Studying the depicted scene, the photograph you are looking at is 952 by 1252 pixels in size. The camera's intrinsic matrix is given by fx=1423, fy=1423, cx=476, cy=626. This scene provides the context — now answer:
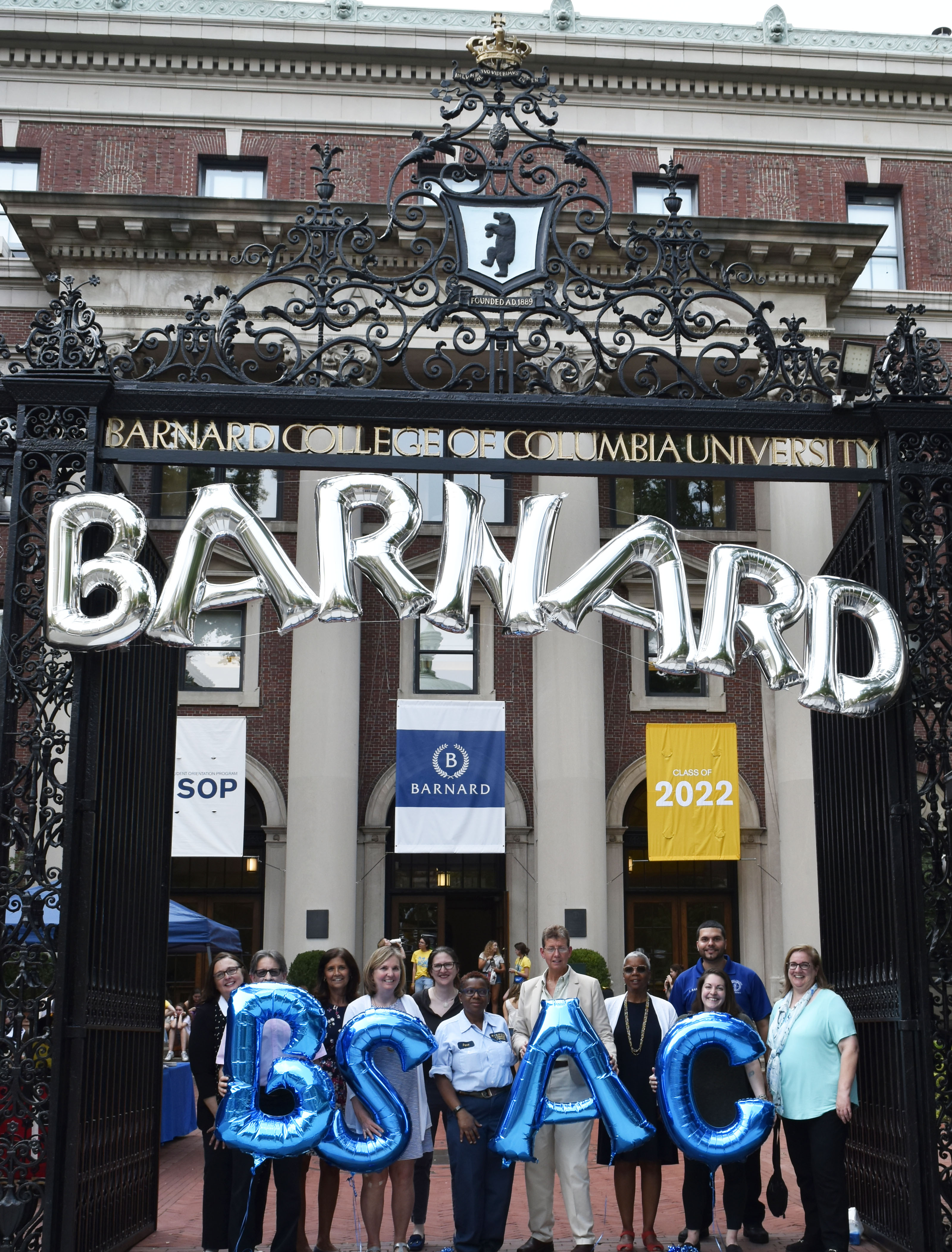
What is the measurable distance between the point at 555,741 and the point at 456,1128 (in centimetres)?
1766

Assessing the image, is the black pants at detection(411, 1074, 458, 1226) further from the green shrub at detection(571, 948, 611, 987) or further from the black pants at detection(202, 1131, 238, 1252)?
the green shrub at detection(571, 948, 611, 987)

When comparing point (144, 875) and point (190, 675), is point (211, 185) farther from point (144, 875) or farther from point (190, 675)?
point (144, 875)

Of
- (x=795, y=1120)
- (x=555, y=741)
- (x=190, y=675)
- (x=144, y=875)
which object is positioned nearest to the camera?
(x=795, y=1120)

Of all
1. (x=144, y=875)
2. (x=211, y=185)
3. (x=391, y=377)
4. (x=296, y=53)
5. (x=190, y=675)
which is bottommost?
(x=144, y=875)

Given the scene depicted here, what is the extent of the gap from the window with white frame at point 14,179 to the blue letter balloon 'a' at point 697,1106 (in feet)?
82.2

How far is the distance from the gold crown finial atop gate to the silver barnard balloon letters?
3366 millimetres

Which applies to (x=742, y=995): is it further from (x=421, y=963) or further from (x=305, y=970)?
(x=305, y=970)

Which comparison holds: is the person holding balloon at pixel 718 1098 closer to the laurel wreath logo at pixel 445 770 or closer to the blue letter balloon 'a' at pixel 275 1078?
the blue letter balloon 'a' at pixel 275 1078

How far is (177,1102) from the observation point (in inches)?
647

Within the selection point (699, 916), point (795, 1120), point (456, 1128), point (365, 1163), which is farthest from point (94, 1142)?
point (699, 916)

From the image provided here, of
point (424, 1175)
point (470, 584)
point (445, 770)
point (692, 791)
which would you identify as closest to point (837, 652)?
point (470, 584)

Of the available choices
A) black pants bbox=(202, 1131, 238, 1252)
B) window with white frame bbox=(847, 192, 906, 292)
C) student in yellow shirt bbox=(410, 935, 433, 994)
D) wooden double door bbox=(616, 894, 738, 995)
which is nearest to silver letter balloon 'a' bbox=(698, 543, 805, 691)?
black pants bbox=(202, 1131, 238, 1252)

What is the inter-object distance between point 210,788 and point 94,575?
17.2 metres

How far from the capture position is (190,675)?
29.2 m
